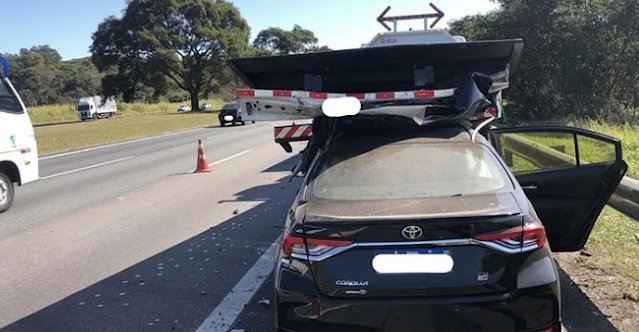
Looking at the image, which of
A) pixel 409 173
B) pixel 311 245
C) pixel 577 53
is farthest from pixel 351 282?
pixel 577 53

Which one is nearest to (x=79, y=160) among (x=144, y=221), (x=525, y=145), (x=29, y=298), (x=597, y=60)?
(x=144, y=221)

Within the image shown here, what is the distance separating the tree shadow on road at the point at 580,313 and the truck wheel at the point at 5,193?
28.5 ft

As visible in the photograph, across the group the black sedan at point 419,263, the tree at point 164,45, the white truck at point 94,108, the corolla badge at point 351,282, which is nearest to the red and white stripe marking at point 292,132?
the black sedan at point 419,263

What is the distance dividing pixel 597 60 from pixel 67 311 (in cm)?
1831

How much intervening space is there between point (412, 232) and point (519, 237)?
0.56m

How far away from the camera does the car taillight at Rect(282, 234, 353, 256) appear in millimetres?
2803

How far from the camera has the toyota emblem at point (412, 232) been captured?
274cm

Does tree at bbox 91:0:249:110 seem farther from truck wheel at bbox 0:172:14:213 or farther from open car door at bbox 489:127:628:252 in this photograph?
open car door at bbox 489:127:628:252

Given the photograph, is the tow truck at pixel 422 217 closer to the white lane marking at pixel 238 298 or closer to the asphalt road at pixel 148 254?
the asphalt road at pixel 148 254

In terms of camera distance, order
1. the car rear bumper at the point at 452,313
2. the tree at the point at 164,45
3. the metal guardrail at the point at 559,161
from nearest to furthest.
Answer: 1. the car rear bumper at the point at 452,313
2. the metal guardrail at the point at 559,161
3. the tree at the point at 164,45

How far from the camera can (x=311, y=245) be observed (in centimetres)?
285

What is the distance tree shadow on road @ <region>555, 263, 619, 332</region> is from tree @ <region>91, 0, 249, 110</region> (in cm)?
6192

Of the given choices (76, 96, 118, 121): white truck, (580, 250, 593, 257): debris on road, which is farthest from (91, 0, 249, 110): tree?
(580, 250, 593, 257): debris on road

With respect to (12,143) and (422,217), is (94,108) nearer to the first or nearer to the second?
(12,143)
